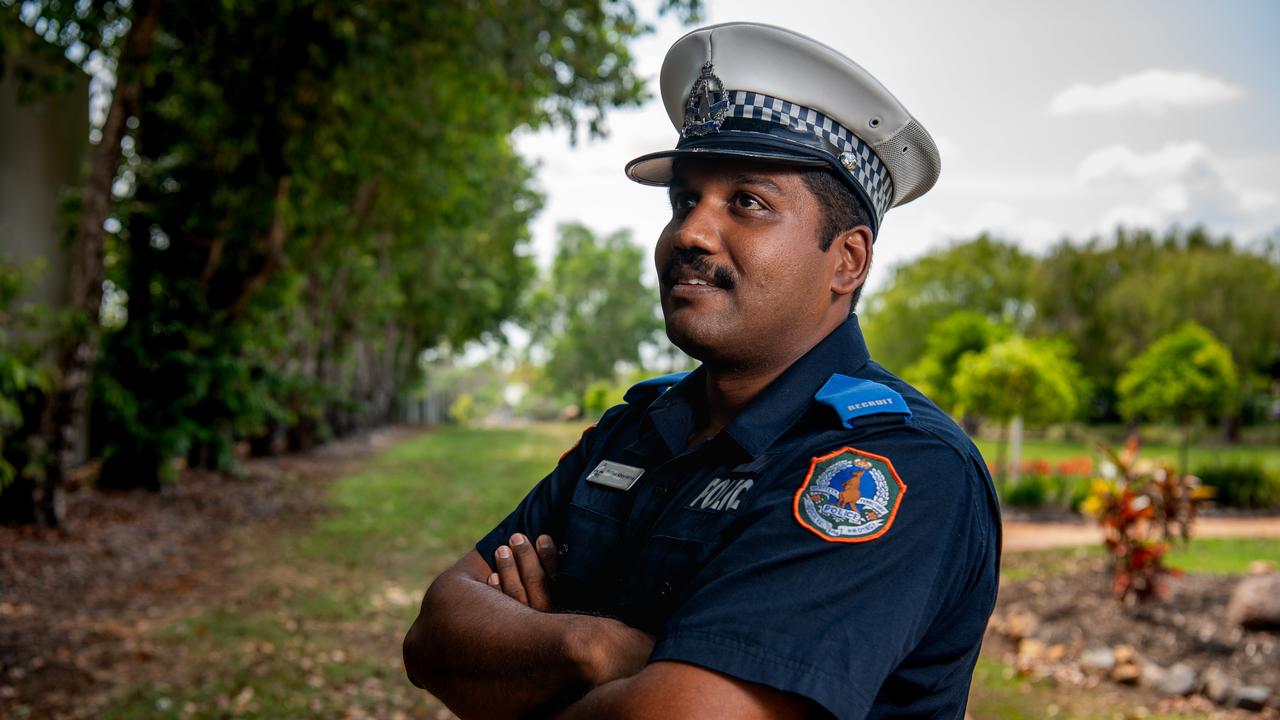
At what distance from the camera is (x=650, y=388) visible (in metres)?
2.36

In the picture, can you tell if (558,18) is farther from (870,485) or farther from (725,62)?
(870,485)

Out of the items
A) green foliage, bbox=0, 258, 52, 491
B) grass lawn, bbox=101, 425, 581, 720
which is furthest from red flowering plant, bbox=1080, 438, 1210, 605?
green foliage, bbox=0, 258, 52, 491

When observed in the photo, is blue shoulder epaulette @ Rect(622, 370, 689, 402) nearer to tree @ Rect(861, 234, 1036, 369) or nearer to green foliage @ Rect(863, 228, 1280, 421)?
green foliage @ Rect(863, 228, 1280, 421)

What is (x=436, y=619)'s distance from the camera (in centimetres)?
214

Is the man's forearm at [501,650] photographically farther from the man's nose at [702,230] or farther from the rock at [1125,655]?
the rock at [1125,655]

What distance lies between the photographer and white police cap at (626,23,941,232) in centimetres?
195

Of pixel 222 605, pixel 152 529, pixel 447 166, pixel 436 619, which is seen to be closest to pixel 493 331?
pixel 447 166

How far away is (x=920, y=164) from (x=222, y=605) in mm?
7344

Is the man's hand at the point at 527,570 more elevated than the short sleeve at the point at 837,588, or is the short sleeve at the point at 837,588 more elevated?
the short sleeve at the point at 837,588

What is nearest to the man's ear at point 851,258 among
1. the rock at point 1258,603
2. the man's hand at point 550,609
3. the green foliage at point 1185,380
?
the man's hand at point 550,609

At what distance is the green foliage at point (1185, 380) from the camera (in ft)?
66.0

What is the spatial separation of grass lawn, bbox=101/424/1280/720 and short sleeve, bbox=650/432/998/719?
479 cm

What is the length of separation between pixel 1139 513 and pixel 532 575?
24.6 feet

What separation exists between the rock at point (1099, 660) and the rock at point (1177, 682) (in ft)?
1.06
